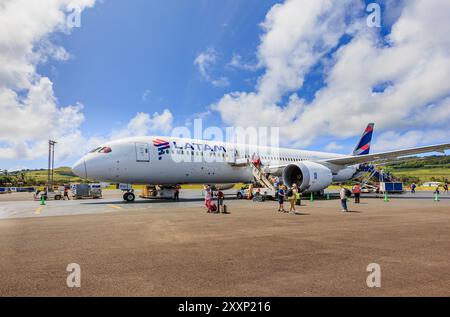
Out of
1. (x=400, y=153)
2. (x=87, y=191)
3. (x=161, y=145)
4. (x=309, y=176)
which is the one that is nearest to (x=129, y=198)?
(x=161, y=145)

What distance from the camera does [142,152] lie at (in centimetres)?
2191

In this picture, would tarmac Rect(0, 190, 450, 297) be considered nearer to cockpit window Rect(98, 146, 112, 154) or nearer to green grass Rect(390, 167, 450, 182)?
cockpit window Rect(98, 146, 112, 154)

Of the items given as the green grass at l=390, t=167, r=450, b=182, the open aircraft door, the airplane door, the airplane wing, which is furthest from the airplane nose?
the green grass at l=390, t=167, r=450, b=182

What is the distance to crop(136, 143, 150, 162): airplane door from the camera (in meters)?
21.8

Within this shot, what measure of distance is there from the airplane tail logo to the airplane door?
29.5 inches

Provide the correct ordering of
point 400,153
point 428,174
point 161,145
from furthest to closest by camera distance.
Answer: point 428,174 < point 400,153 < point 161,145

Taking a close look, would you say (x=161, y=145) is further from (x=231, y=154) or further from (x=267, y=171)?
(x=267, y=171)

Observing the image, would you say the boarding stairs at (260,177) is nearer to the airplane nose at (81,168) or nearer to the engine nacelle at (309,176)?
the engine nacelle at (309,176)

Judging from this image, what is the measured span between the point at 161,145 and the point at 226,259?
57.4 ft

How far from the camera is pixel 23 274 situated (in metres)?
5.28

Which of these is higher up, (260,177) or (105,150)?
(105,150)

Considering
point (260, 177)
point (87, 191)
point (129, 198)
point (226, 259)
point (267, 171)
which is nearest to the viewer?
point (226, 259)

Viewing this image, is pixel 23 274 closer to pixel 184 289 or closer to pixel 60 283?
pixel 60 283
